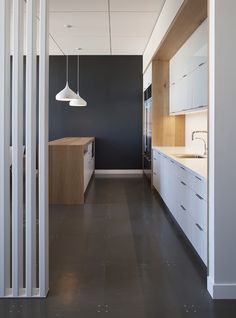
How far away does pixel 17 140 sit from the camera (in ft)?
8.46

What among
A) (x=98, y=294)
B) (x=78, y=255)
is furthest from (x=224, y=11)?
(x=78, y=255)

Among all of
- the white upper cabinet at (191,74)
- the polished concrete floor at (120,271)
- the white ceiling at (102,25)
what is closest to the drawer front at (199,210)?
the polished concrete floor at (120,271)

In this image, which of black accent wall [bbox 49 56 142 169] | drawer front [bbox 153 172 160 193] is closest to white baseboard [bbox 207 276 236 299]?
drawer front [bbox 153 172 160 193]

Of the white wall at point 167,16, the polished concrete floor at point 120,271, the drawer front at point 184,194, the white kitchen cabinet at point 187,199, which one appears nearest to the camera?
the polished concrete floor at point 120,271

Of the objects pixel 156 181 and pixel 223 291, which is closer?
pixel 223 291

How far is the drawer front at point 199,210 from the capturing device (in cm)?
304

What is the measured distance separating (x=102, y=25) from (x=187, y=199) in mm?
3988

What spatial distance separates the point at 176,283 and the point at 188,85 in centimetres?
296

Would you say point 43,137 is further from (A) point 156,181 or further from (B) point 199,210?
(A) point 156,181

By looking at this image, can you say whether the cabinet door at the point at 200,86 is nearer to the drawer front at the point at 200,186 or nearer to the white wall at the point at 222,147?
the drawer front at the point at 200,186

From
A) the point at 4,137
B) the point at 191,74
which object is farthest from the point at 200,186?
the point at 191,74

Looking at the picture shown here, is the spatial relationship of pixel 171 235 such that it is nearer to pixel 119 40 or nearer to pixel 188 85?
pixel 188 85

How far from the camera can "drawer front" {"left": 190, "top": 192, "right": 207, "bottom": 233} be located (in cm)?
304

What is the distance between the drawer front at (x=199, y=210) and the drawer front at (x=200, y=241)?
6cm
